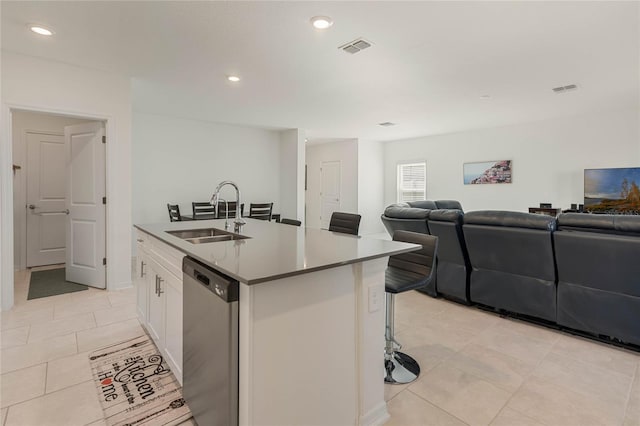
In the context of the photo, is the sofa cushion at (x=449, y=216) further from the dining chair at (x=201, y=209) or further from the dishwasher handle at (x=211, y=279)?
the dining chair at (x=201, y=209)

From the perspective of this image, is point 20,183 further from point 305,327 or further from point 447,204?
point 447,204

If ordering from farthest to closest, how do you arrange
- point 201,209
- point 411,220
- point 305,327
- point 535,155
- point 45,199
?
point 535,155, point 201,209, point 45,199, point 411,220, point 305,327

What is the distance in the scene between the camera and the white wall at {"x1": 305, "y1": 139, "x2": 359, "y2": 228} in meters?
8.50

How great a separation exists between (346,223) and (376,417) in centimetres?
185

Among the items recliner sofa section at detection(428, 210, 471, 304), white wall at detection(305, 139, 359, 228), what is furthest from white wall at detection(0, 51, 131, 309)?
white wall at detection(305, 139, 359, 228)

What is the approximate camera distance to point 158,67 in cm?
362

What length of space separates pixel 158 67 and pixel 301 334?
359cm

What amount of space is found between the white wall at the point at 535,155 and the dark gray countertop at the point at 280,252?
584 centimetres

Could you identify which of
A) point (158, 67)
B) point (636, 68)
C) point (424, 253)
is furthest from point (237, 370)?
point (636, 68)

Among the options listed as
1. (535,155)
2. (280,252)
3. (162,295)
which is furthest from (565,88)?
(162,295)

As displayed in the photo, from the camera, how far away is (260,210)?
20.3ft

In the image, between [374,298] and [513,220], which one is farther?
[513,220]

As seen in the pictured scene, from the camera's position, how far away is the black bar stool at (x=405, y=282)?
2.12 metres

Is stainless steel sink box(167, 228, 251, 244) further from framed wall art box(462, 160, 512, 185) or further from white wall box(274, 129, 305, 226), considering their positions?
framed wall art box(462, 160, 512, 185)
